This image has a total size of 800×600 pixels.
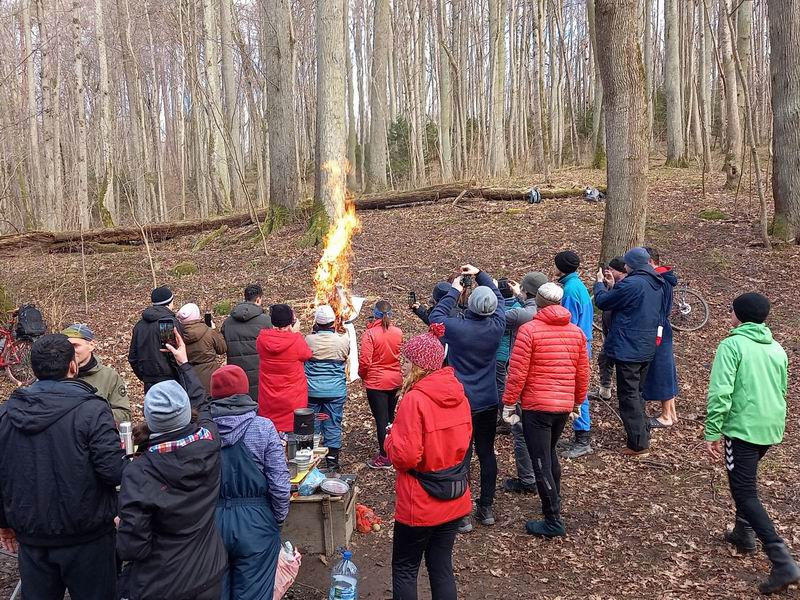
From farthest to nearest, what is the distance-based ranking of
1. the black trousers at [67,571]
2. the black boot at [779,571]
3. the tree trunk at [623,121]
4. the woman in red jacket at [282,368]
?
the tree trunk at [623,121] < the woman in red jacket at [282,368] < the black boot at [779,571] < the black trousers at [67,571]

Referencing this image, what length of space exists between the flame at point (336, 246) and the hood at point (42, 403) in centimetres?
689

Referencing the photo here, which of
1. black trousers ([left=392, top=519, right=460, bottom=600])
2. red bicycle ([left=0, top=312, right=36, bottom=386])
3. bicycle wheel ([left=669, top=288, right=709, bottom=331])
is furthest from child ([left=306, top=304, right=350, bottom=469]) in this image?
red bicycle ([left=0, top=312, right=36, bottom=386])

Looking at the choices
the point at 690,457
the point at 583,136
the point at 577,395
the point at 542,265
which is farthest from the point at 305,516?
the point at 583,136

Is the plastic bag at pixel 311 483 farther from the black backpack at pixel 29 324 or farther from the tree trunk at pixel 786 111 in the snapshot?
the tree trunk at pixel 786 111

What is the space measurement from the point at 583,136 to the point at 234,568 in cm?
3630

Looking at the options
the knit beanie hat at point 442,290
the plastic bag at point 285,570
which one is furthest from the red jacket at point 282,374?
the plastic bag at point 285,570

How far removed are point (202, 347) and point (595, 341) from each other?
6389 millimetres

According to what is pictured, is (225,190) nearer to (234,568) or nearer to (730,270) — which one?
(730,270)

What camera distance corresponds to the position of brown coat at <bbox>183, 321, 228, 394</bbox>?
6.40 meters

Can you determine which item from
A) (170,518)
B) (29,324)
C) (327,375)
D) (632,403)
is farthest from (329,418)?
(29,324)

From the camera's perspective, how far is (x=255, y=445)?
3559 mm

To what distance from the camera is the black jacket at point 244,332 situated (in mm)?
6652

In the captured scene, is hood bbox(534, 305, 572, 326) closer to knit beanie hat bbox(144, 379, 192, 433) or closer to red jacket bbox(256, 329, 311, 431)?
red jacket bbox(256, 329, 311, 431)

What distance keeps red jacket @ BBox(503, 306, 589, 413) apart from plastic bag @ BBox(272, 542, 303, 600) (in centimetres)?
219
